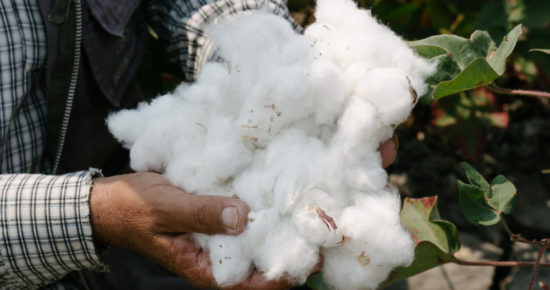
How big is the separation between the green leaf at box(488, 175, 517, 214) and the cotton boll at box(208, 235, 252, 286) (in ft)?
1.25

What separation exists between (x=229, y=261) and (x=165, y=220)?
12 cm

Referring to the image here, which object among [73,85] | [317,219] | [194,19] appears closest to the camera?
[317,219]

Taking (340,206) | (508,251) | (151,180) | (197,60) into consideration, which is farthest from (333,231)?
(508,251)

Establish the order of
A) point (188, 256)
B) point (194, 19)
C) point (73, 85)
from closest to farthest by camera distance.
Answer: point (188, 256) → point (73, 85) → point (194, 19)

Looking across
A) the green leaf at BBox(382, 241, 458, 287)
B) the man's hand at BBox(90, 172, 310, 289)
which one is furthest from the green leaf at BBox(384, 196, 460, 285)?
the man's hand at BBox(90, 172, 310, 289)

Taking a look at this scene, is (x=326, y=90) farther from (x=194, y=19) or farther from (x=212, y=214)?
(x=194, y=19)

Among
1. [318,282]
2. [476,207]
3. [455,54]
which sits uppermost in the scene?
[455,54]

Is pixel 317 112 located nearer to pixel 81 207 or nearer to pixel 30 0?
pixel 81 207

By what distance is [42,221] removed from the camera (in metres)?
0.87

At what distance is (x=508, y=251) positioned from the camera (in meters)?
1.58

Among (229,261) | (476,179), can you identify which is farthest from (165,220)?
(476,179)

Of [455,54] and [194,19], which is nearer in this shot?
[455,54]

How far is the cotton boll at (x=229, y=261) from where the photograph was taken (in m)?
0.76

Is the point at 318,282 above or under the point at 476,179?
under
